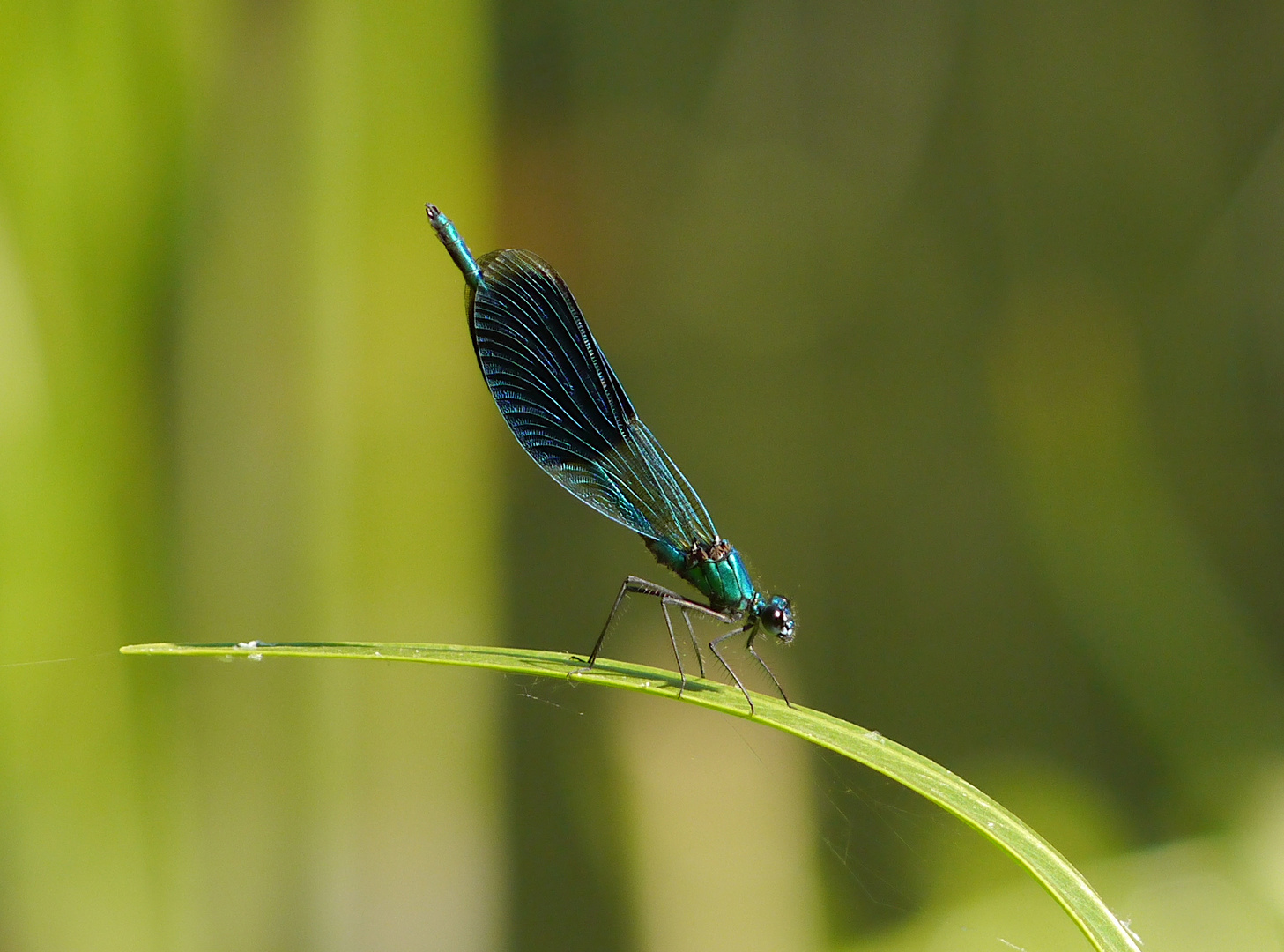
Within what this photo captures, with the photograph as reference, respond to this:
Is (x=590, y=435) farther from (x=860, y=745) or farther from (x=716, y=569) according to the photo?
(x=860, y=745)

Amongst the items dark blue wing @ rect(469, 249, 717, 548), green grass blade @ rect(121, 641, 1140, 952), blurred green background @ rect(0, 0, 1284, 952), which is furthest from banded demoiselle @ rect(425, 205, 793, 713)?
green grass blade @ rect(121, 641, 1140, 952)

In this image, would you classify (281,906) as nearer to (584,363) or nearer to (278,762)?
(278,762)

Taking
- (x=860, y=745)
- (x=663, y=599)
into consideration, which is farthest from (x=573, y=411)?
(x=860, y=745)

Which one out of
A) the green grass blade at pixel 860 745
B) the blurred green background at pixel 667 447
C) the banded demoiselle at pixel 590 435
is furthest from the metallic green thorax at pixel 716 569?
the green grass blade at pixel 860 745

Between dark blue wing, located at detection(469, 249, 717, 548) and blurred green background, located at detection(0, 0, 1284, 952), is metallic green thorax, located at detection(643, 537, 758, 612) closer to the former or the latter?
dark blue wing, located at detection(469, 249, 717, 548)

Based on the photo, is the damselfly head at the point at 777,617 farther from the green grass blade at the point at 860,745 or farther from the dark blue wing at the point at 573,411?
the green grass blade at the point at 860,745
